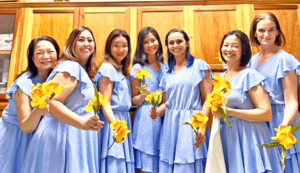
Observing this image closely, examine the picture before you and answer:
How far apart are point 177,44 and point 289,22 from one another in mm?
1282

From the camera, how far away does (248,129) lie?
1141 millimetres

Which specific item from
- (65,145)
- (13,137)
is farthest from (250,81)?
(13,137)

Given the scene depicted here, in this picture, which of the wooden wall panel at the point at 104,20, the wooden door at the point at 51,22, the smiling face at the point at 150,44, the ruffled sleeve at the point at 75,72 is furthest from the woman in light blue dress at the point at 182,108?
the wooden door at the point at 51,22

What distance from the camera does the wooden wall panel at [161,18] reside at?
2.17 m

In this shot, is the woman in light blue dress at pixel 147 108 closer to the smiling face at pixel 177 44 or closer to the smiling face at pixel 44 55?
the smiling face at pixel 177 44

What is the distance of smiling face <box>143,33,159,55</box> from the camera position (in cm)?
160

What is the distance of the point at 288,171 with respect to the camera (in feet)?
3.82

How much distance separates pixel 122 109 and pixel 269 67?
80 centimetres

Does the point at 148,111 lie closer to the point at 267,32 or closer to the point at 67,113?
the point at 67,113

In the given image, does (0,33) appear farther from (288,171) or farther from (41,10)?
(288,171)

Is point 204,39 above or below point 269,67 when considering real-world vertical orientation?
above

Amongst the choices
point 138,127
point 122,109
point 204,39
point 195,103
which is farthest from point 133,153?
point 204,39

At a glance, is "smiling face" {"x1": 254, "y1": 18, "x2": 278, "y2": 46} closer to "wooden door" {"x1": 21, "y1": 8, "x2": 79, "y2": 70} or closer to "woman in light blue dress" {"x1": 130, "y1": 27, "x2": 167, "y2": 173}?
"woman in light blue dress" {"x1": 130, "y1": 27, "x2": 167, "y2": 173}

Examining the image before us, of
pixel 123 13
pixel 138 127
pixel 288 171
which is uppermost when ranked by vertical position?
pixel 123 13
